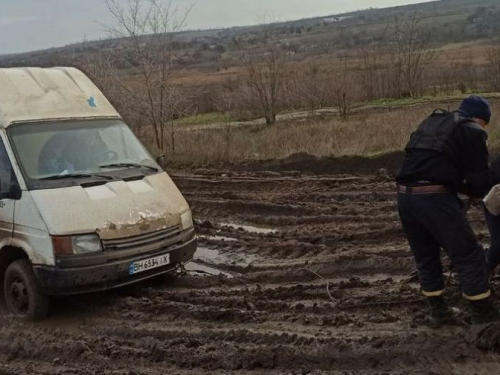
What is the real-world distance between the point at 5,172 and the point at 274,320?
131 inches

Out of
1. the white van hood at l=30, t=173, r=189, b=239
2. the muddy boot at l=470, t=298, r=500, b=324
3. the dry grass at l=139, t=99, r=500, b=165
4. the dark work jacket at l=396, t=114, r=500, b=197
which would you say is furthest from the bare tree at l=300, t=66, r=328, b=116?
the muddy boot at l=470, t=298, r=500, b=324

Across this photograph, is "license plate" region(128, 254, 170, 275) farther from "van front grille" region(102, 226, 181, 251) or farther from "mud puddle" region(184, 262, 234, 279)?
"mud puddle" region(184, 262, 234, 279)

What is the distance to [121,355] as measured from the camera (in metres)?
5.44

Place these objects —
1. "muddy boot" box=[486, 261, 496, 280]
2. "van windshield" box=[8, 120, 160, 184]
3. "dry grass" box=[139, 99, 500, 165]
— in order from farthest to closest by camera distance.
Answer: "dry grass" box=[139, 99, 500, 165]
"van windshield" box=[8, 120, 160, 184]
"muddy boot" box=[486, 261, 496, 280]

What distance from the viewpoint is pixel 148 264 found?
6.62m

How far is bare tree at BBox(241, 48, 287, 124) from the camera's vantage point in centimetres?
2539

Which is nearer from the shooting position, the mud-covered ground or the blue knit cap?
the mud-covered ground

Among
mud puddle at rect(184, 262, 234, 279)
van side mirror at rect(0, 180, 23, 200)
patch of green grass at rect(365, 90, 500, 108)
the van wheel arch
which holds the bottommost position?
mud puddle at rect(184, 262, 234, 279)

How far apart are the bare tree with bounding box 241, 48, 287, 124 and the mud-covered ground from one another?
1688 cm

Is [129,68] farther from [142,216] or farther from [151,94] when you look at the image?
[142,216]

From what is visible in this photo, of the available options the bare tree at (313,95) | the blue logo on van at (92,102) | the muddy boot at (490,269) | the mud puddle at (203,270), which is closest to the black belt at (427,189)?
the muddy boot at (490,269)

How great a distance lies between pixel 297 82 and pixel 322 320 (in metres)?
25.8

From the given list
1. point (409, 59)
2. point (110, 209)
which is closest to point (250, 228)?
point (110, 209)

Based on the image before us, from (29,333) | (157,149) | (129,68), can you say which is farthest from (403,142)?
(29,333)
